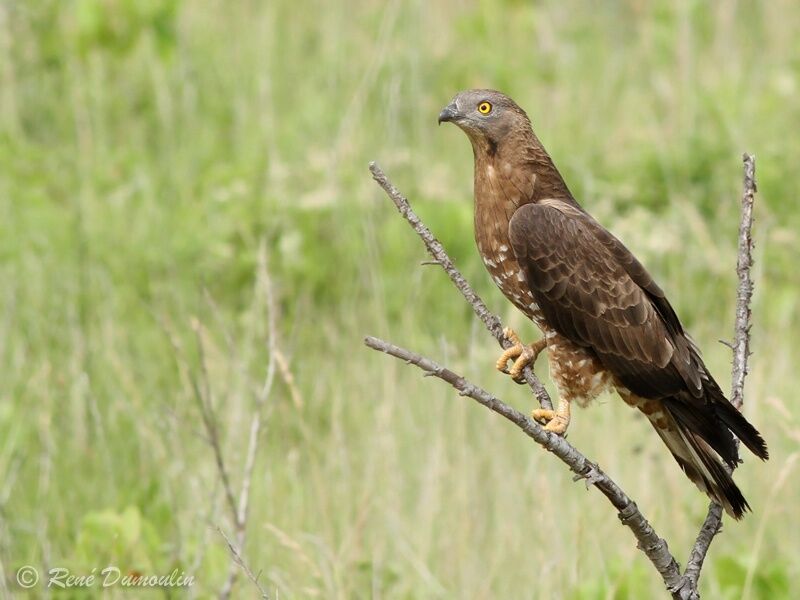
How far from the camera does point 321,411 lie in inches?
225

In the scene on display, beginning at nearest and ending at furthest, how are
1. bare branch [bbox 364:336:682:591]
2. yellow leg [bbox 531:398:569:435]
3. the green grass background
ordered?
bare branch [bbox 364:336:682:591]
yellow leg [bbox 531:398:569:435]
the green grass background

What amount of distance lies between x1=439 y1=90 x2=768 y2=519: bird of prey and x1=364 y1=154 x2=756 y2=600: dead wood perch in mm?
399

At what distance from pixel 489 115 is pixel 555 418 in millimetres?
943

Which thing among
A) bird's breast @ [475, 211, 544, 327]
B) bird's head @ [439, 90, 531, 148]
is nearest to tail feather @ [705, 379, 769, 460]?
bird's breast @ [475, 211, 544, 327]

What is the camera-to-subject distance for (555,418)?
3.52m

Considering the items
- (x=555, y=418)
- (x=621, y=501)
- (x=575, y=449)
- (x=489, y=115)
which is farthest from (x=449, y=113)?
(x=621, y=501)

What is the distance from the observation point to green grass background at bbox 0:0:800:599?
→ 4.45 m

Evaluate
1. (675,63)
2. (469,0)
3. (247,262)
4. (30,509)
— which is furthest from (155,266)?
(469,0)

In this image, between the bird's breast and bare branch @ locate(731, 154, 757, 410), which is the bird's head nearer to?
the bird's breast

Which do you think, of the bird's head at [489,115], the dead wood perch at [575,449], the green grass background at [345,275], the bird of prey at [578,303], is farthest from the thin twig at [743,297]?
the bird's head at [489,115]

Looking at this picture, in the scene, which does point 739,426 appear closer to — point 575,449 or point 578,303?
point 575,449

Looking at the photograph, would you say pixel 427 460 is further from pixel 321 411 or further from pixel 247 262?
pixel 247 262

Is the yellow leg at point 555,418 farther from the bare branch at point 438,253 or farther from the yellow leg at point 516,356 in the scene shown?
the bare branch at point 438,253

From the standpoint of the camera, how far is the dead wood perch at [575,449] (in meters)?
2.48
